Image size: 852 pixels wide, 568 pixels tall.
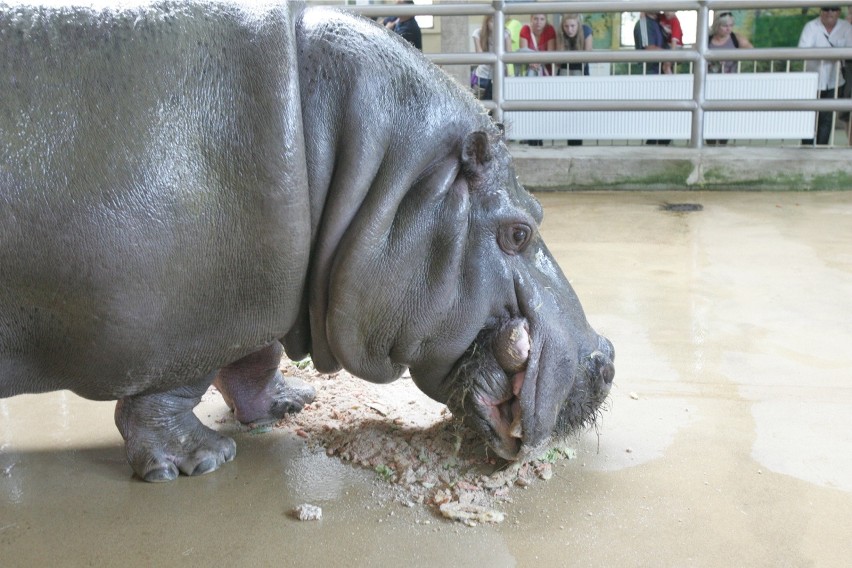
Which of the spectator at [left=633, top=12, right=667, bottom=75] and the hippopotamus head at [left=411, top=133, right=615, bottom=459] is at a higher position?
the spectator at [left=633, top=12, right=667, bottom=75]

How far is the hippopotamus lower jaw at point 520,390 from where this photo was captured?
7.72 ft

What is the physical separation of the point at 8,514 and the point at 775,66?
919 cm

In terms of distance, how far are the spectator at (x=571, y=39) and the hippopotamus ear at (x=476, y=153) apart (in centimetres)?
676

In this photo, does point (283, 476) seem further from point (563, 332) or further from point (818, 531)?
point (818, 531)

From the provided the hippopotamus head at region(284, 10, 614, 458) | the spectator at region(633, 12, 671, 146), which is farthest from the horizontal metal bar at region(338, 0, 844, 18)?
the hippopotamus head at region(284, 10, 614, 458)

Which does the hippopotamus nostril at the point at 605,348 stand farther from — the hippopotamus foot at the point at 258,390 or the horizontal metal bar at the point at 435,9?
the horizontal metal bar at the point at 435,9

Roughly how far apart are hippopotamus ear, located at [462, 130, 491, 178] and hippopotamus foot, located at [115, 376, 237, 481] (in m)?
0.92

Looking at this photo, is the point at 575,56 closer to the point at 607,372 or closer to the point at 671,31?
the point at 671,31

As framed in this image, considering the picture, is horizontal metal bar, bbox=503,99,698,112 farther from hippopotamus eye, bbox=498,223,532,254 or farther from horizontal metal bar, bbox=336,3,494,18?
hippopotamus eye, bbox=498,223,532,254

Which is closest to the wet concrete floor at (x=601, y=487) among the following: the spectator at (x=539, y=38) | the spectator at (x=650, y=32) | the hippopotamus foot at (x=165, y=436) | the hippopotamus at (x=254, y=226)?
the hippopotamus foot at (x=165, y=436)

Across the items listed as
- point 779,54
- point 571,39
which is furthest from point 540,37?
point 779,54

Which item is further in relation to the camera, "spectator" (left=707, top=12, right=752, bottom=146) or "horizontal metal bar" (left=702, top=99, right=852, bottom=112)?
"spectator" (left=707, top=12, right=752, bottom=146)

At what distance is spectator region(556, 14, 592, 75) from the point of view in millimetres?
8852

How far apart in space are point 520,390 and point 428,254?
42 cm
